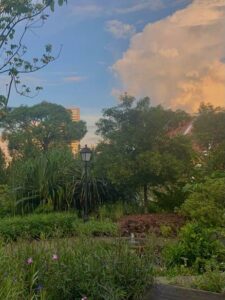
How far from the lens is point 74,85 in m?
5.27

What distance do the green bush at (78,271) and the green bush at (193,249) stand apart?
69 centimetres

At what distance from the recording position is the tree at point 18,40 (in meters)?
4.55

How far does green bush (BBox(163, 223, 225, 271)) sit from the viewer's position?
12.8 ft

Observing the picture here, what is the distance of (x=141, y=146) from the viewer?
8.73 meters

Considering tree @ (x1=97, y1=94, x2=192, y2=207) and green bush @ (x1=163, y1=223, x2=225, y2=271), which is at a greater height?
tree @ (x1=97, y1=94, x2=192, y2=207)

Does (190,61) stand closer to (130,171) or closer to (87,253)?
(87,253)

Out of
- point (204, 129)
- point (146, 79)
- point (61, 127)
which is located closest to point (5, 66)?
point (146, 79)

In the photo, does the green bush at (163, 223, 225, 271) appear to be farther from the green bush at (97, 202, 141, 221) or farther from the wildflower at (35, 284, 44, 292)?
the green bush at (97, 202, 141, 221)

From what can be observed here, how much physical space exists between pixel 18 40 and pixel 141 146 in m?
4.29

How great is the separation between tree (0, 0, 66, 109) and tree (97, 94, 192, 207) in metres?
3.74

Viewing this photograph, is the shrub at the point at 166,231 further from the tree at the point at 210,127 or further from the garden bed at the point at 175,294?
the garden bed at the point at 175,294

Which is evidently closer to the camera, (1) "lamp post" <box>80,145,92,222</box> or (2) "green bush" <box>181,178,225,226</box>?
(2) "green bush" <box>181,178,225,226</box>

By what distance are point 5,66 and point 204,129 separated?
4.87 metres

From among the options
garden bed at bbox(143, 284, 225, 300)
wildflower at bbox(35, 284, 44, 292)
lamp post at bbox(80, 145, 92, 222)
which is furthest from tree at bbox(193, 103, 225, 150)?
wildflower at bbox(35, 284, 44, 292)
